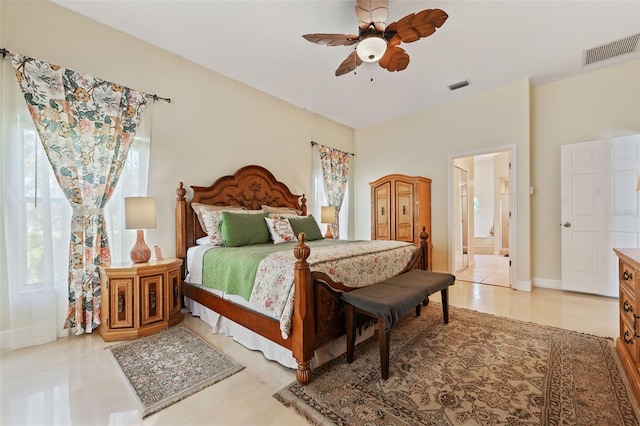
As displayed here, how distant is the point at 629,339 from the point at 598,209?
2.58m

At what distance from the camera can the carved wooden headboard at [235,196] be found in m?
3.09

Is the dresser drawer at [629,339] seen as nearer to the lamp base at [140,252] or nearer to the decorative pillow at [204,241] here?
the decorative pillow at [204,241]

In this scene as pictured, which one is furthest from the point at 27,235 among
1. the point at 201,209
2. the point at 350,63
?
the point at 350,63

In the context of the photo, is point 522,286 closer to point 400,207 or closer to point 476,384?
point 400,207

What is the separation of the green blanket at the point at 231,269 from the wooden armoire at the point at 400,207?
295 cm

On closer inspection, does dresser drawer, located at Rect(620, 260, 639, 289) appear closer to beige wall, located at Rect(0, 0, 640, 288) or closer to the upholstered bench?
the upholstered bench

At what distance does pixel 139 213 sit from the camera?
8.15ft

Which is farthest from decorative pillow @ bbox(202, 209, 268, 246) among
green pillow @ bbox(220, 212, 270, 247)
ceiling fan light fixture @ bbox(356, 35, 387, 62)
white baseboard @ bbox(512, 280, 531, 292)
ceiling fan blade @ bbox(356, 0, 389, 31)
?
white baseboard @ bbox(512, 280, 531, 292)

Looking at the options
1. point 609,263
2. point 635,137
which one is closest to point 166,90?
point 635,137

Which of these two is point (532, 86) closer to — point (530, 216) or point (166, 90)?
point (530, 216)

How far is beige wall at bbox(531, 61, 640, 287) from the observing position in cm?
346

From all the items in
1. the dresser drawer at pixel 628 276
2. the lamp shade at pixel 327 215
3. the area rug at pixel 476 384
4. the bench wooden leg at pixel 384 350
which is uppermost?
the lamp shade at pixel 327 215

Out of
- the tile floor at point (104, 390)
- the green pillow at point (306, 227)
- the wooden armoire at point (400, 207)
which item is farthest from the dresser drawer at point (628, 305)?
the green pillow at point (306, 227)

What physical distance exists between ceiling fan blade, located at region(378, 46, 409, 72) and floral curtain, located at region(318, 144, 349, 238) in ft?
7.96
